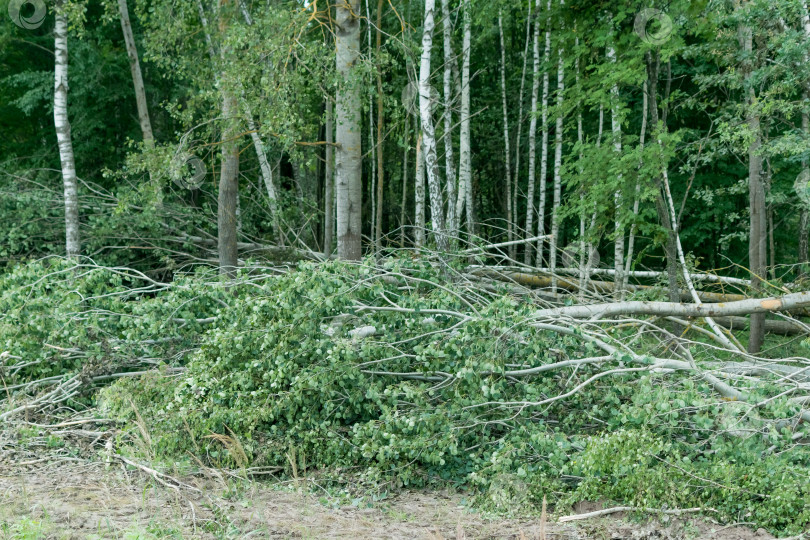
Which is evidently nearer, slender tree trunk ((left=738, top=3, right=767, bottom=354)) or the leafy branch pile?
the leafy branch pile

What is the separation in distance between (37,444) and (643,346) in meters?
5.22

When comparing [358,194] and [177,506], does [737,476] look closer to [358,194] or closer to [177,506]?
[177,506]

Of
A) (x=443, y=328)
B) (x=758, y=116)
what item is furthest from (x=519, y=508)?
(x=758, y=116)

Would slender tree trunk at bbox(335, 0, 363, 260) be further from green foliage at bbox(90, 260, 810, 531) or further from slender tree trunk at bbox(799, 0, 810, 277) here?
slender tree trunk at bbox(799, 0, 810, 277)

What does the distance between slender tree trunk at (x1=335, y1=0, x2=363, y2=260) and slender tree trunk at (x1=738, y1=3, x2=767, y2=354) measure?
497 centimetres

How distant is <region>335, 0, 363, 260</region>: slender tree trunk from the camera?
838cm

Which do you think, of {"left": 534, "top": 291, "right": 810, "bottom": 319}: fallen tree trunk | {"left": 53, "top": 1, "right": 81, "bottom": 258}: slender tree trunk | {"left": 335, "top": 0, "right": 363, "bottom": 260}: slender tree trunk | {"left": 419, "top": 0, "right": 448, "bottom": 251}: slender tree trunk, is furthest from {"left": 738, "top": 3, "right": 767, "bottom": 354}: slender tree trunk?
{"left": 53, "top": 1, "right": 81, "bottom": 258}: slender tree trunk

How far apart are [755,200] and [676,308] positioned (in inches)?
150

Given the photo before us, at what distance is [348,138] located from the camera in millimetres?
8523

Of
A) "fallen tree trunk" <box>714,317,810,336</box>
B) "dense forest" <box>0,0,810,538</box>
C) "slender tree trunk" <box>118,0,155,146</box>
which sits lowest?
"fallen tree trunk" <box>714,317,810,336</box>

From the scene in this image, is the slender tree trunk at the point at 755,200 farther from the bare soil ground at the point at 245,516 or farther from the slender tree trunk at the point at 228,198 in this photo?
the slender tree trunk at the point at 228,198

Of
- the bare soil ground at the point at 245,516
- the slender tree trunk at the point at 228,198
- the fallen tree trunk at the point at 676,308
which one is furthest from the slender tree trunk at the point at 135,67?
the fallen tree trunk at the point at 676,308

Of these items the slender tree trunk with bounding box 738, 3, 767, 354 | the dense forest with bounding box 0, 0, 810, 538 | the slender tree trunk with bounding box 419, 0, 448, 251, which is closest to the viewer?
the dense forest with bounding box 0, 0, 810, 538

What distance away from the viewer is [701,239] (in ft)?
55.1
